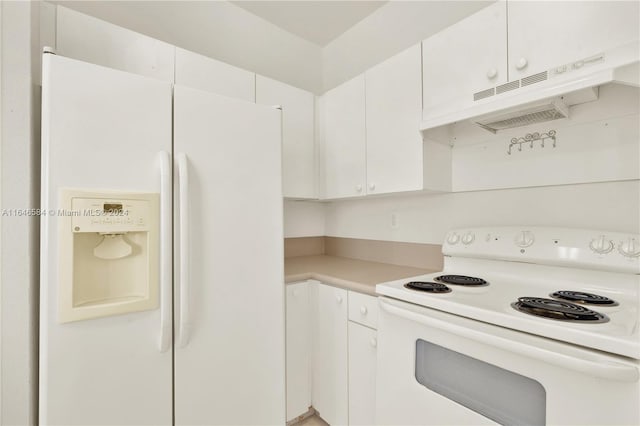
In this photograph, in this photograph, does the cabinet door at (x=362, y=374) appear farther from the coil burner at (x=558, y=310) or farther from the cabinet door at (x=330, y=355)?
the coil burner at (x=558, y=310)

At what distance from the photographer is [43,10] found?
4.24ft

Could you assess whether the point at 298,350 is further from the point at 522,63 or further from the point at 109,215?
the point at 522,63

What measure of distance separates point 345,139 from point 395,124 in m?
0.41

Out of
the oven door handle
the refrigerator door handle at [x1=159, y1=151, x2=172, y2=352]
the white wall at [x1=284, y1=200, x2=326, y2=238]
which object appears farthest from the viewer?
the white wall at [x1=284, y1=200, x2=326, y2=238]

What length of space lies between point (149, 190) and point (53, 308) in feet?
1.52

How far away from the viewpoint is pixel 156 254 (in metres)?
1.07

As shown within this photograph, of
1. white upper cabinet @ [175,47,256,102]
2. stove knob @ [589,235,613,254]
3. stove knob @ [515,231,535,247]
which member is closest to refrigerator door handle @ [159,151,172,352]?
white upper cabinet @ [175,47,256,102]

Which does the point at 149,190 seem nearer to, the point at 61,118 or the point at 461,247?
the point at 61,118

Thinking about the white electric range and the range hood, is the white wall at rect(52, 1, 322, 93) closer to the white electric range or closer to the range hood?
the range hood

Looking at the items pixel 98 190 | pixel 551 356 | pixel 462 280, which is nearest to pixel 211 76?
pixel 98 190

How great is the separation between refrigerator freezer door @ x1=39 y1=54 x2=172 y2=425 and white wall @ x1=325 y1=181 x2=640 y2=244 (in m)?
1.44

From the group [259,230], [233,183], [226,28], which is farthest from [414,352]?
[226,28]

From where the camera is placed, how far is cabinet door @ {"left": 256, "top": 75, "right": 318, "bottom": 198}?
6.45 feet
